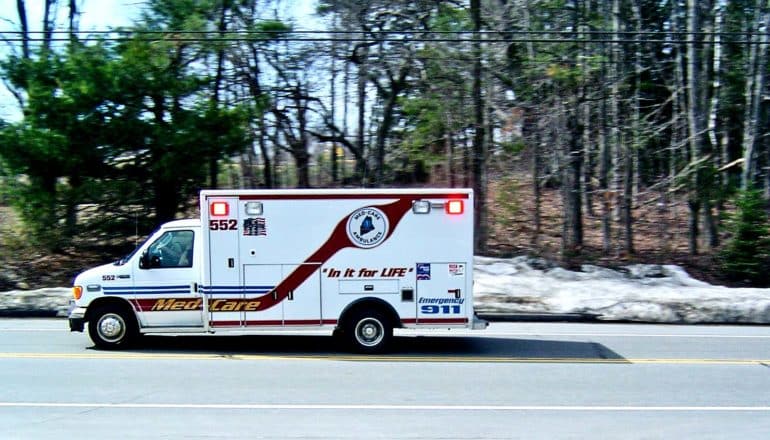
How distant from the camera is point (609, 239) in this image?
2236 cm

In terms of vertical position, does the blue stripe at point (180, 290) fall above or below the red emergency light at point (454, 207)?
below

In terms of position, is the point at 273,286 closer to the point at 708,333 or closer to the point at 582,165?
the point at 708,333

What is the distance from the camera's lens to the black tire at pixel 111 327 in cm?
1146

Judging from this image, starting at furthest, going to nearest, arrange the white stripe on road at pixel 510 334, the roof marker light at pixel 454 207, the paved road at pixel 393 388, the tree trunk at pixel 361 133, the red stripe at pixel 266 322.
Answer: the tree trunk at pixel 361 133
the white stripe on road at pixel 510 334
the roof marker light at pixel 454 207
the red stripe at pixel 266 322
the paved road at pixel 393 388

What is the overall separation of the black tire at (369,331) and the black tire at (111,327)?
346 centimetres

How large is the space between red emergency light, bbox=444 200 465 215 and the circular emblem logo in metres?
0.98

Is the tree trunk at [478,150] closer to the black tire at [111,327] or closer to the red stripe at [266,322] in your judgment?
the red stripe at [266,322]

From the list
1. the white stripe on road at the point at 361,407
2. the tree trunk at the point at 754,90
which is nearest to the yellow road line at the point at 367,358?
the white stripe on road at the point at 361,407

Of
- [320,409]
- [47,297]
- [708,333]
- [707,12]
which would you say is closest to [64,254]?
[47,297]

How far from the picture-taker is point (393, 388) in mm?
9234

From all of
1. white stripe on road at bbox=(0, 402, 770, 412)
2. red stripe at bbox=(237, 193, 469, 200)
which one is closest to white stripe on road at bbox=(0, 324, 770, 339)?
red stripe at bbox=(237, 193, 469, 200)

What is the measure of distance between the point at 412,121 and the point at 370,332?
1215 cm

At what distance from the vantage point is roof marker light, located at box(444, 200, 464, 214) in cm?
1128

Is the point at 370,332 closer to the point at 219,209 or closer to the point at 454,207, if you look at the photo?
the point at 454,207
